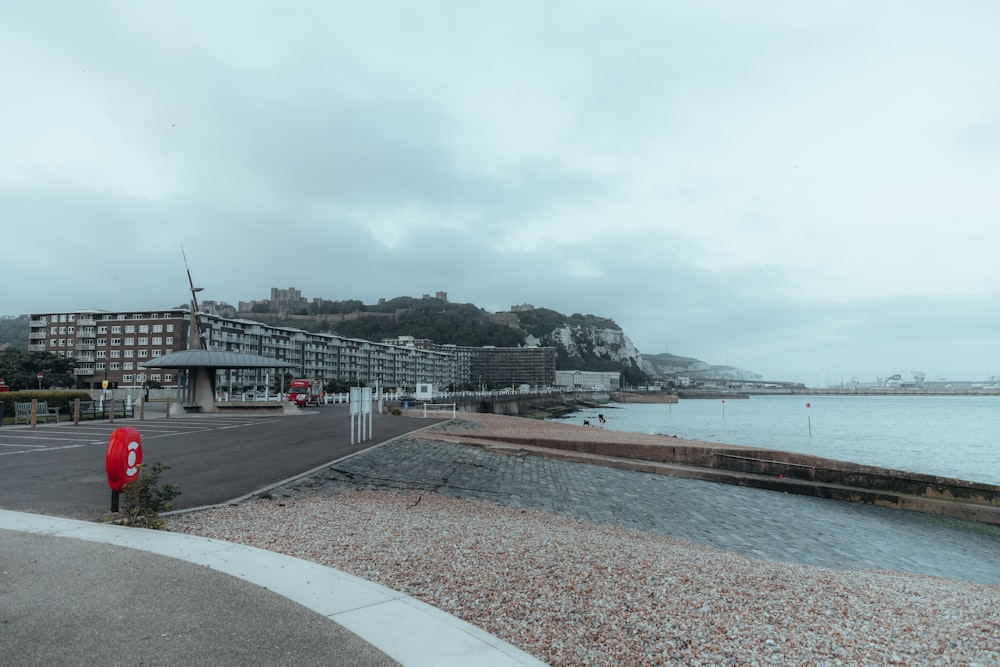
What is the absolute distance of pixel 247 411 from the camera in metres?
40.3

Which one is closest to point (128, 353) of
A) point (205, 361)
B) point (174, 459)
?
point (205, 361)

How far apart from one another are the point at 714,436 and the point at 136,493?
176 ft

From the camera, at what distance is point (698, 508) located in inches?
697

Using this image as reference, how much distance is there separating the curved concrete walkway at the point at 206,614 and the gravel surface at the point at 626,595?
1.86 ft

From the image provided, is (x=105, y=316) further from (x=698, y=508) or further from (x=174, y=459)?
(x=698, y=508)

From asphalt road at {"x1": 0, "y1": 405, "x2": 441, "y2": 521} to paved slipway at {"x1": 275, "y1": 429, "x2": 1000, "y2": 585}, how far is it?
4.32 ft

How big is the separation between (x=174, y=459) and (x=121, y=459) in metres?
7.85

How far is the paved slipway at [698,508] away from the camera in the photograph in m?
13.3

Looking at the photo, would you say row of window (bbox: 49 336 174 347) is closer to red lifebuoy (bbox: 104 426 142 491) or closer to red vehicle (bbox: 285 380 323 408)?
red vehicle (bbox: 285 380 323 408)

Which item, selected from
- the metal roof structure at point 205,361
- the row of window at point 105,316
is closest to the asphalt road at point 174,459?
the metal roof structure at point 205,361

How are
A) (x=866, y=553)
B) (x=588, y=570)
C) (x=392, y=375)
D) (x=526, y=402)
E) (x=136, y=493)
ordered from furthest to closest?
(x=392, y=375) < (x=526, y=402) < (x=866, y=553) < (x=136, y=493) < (x=588, y=570)

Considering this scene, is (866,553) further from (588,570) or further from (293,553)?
(293,553)

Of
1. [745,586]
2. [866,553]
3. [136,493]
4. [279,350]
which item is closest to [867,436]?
[866,553]

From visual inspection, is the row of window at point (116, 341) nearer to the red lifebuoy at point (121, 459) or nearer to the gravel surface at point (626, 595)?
the red lifebuoy at point (121, 459)
